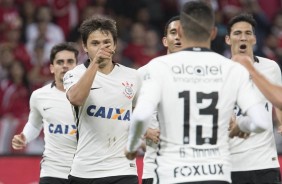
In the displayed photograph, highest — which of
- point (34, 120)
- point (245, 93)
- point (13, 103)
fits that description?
point (13, 103)

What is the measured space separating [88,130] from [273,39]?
9203mm

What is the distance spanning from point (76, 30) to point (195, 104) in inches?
402

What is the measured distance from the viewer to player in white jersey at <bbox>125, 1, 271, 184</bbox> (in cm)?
609

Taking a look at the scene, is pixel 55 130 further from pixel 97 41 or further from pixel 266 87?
pixel 266 87

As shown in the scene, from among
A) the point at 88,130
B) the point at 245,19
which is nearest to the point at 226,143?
the point at 88,130

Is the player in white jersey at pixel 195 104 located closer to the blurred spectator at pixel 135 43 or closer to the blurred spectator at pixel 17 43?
the blurred spectator at pixel 17 43

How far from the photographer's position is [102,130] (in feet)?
25.3

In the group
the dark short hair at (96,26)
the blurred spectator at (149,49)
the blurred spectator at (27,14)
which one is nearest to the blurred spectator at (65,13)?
the blurred spectator at (27,14)

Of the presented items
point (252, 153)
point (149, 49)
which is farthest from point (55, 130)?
point (149, 49)

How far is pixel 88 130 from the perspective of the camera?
7.74m

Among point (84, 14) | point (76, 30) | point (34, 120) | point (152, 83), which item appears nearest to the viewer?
point (152, 83)

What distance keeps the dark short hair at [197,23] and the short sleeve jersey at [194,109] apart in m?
0.10

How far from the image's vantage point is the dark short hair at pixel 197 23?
6.17 metres

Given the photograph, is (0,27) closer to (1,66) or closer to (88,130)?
(1,66)
